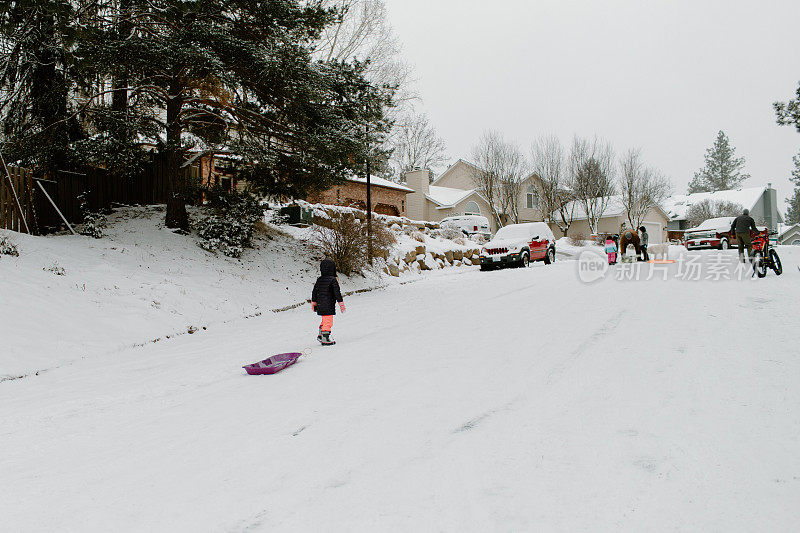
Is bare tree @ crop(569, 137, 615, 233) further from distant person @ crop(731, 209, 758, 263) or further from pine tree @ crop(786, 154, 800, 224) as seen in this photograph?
pine tree @ crop(786, 154, 800, 224)

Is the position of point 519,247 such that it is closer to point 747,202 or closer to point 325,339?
point 325,339

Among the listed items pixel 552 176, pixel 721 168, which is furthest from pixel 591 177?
pixel 721 168

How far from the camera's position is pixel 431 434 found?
392 cm

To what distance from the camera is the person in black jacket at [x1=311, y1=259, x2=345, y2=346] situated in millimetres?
7906

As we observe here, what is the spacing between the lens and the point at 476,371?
5.68 meters

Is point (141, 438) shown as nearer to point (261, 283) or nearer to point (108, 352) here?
point (108, 352)

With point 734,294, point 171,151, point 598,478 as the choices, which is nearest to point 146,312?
point 171,151

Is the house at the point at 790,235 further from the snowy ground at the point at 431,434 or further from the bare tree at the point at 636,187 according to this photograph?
the snowy ground at the point at 431,434

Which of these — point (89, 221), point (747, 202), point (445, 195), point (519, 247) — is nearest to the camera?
point (89, 221)

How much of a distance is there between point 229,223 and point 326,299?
8.32 metres

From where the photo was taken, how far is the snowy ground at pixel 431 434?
284cm

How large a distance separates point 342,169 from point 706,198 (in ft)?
206

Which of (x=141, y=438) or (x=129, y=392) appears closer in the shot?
(x=141, y=438)

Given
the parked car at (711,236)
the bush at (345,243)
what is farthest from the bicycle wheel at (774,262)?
the parked car at (711,236)
